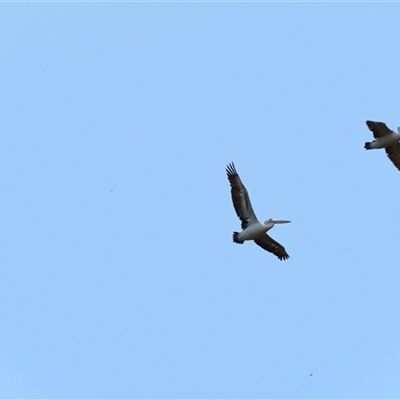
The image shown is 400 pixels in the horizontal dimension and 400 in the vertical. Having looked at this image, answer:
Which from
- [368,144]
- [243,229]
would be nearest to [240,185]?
[243,229]

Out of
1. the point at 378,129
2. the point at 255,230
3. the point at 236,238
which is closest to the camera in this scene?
the point at 255,230

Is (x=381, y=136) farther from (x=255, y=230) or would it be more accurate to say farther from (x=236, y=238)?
(x=236, y=238)

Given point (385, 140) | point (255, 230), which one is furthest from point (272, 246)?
point (385, 140)

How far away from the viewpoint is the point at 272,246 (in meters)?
38.0

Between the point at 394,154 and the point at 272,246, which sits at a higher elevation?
the point at 394,154

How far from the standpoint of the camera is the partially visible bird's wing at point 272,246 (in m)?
37.7

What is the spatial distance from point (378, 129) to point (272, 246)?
5299mm

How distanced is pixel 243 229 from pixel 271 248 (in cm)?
201

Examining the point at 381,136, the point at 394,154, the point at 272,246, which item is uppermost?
the point at 381,136

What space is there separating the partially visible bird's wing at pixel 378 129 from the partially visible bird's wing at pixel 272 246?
16.1 ft

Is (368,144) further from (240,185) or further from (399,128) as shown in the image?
(240,185)

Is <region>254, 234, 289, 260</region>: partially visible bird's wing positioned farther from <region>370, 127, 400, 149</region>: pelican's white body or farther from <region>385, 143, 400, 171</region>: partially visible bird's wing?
<region>385, 143, 400, 171</region>: partially visible bird's wing

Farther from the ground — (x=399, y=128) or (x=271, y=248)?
(x=399, y=128)

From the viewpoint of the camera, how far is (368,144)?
3753 centimetres
